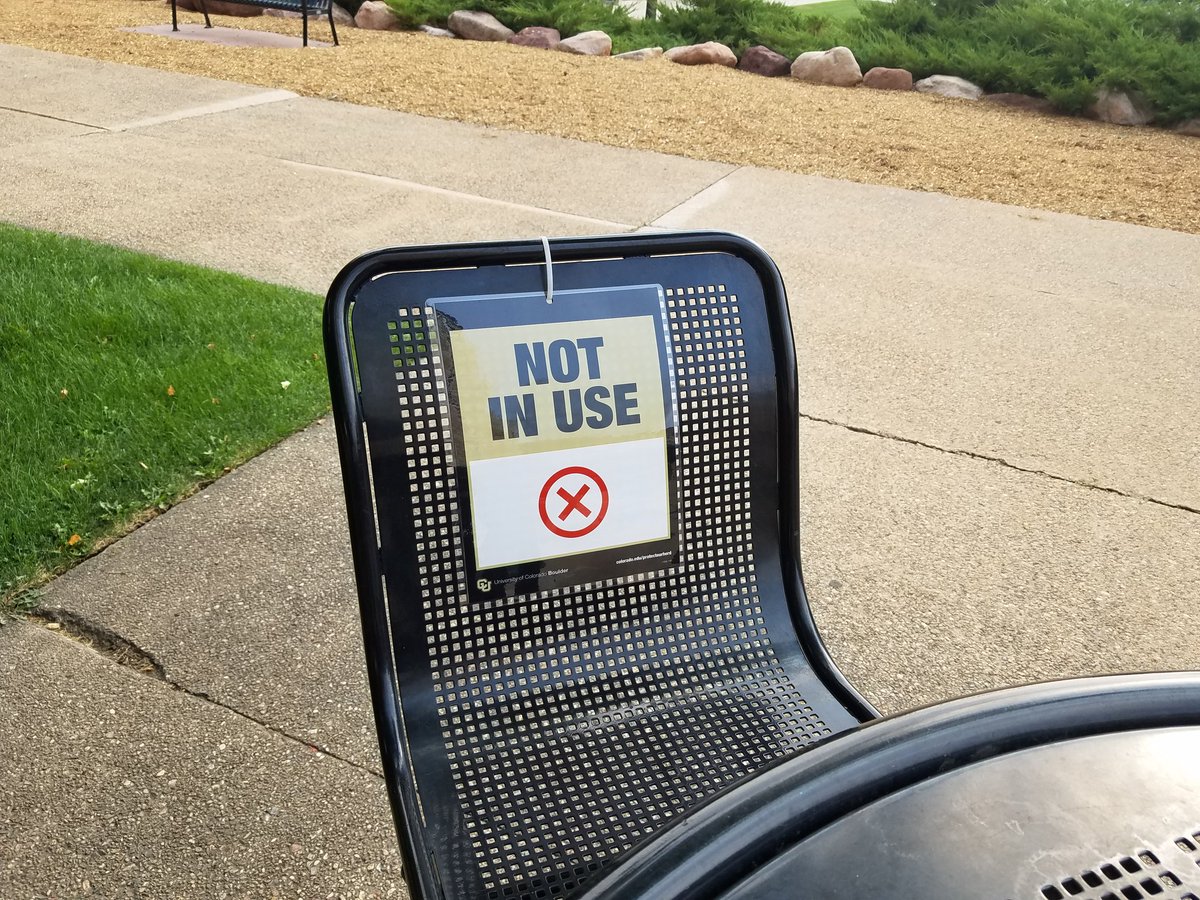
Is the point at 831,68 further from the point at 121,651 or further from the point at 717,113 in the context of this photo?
the point at 121,651

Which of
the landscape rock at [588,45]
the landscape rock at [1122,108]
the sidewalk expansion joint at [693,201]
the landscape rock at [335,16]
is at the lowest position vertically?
the sidewalk expansion joint at [693,201]

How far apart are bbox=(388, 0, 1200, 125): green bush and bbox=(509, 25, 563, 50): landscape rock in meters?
0.37

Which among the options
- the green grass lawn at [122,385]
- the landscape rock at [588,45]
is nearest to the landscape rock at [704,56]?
the landscape rock at [588,45]

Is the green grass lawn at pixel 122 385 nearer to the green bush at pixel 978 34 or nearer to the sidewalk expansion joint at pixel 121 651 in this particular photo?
the sidewalk expansion joint at pixel 121 651

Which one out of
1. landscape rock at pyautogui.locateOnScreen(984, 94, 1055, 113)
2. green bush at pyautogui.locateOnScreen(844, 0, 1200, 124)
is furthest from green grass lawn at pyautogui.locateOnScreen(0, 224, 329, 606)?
green bush at pyautogui.locateOnScreen(844, 0, 1200, 124)

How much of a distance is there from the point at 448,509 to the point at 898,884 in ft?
3.19

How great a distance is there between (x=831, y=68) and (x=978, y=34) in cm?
196

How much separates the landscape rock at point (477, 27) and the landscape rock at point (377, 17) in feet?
2.22

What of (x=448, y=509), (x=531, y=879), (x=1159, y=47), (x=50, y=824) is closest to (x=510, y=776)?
(x=531, y=879)

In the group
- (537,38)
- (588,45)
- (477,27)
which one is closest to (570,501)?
(588,45)

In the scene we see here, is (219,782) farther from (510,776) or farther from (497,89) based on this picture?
(497,89)

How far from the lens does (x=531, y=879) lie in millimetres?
1495

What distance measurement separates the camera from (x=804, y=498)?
363cm

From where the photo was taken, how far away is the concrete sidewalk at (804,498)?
7.66 feet
